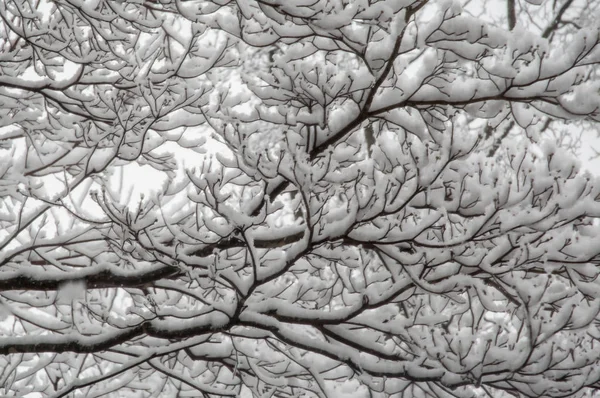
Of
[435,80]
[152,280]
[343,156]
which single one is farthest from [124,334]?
[435,80]

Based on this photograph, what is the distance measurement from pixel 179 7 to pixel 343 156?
44.7 inches

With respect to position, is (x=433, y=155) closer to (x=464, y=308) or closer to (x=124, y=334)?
(x=464, y=308)

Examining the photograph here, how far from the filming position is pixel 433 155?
2344 mm

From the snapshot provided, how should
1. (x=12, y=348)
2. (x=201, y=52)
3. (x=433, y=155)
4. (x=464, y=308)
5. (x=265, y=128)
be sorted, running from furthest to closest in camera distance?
(x=265, y=128), (x=201, y=52), (x=464, y=308), (x=12, y=348), (x=433, y=155)

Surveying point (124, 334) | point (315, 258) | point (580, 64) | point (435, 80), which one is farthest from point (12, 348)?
point (580, 64)

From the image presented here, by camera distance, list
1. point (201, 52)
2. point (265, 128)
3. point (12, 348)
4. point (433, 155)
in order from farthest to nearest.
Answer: point (265, 128)
point (201, 52)
point (12, 348)
point (433, 155)

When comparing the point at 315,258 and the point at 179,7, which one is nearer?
the point at 179,7

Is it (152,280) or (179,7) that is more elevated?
(179,7)

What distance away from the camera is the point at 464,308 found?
3086mm

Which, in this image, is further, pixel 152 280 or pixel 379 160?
pixel 152 280

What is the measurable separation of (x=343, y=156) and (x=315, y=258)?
25.0 inches

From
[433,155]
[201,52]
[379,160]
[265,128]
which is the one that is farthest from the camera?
[265,128]

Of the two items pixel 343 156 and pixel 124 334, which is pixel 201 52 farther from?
pixel 124 334

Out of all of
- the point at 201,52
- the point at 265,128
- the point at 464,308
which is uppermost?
the point at 265,128
